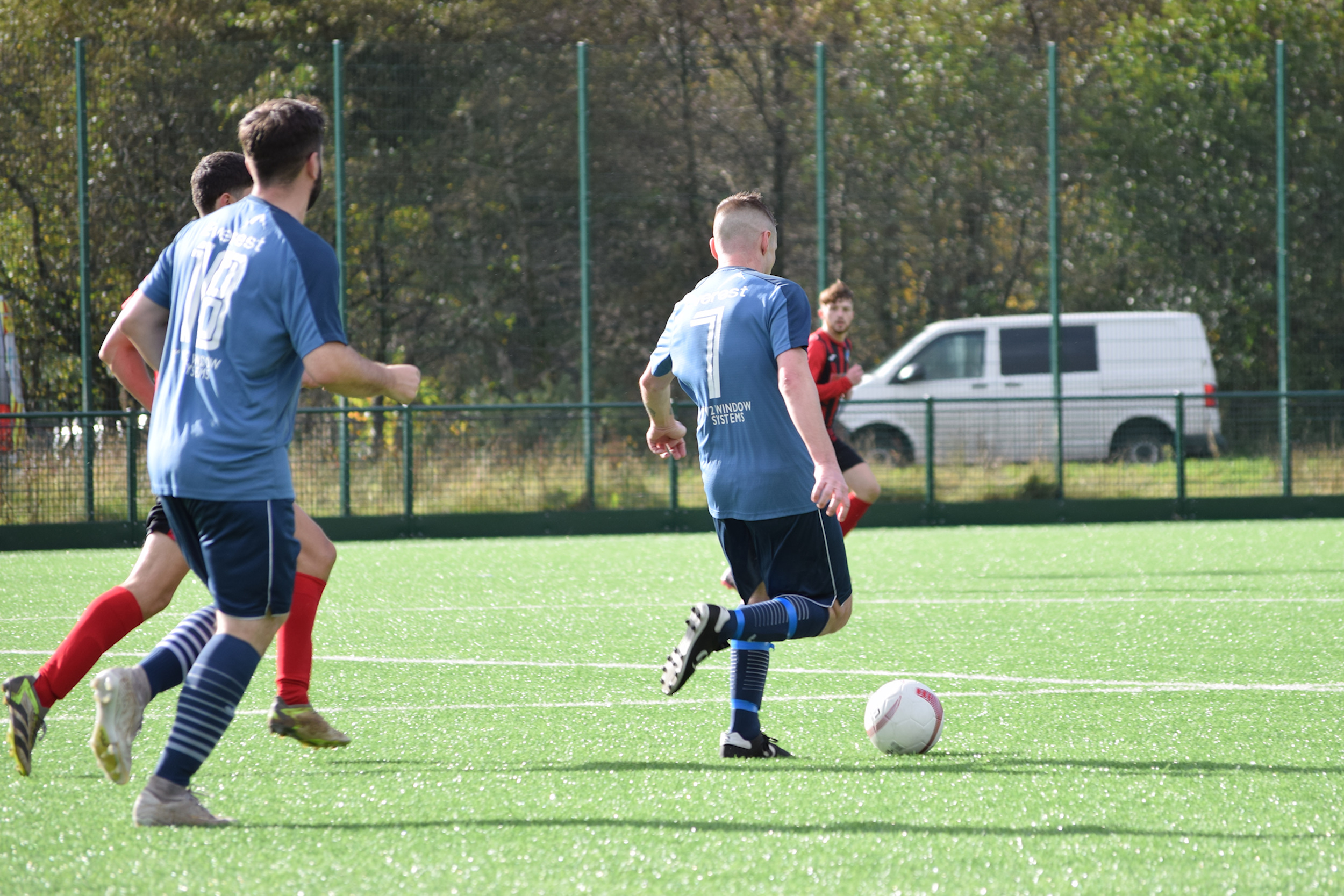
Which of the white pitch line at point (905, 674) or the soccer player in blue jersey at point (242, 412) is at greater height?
the soccer player in blue jersey at point (242, 412)

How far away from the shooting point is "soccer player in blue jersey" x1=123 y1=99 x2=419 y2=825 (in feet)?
11.2

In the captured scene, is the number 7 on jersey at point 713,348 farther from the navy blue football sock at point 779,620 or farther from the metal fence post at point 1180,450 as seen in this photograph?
the metal fence post at point 1180,450

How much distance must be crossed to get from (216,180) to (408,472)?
30.9ft

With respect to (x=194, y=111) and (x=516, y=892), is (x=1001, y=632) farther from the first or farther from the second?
(x=194, y=111)

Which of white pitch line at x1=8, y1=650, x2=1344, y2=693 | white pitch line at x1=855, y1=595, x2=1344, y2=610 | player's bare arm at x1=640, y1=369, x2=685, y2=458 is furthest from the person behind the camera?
white pitch line at x1=855, y1=595, x2=1344, y2=610

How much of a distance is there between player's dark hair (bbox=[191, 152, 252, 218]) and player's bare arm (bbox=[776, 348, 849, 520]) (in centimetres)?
180

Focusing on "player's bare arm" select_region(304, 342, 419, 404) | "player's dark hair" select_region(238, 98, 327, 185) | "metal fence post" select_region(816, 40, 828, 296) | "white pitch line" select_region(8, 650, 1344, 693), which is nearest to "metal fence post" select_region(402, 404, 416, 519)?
"metal fence post" select_region(816, 40, 828, 296)

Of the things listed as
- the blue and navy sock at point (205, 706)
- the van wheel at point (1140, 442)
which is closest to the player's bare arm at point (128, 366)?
the blue and navy sock at point (205, 706)

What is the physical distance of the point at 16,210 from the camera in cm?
1523

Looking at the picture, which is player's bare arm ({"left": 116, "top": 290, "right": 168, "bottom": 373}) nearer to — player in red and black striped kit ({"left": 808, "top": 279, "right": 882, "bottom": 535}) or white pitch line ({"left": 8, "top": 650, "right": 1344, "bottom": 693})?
white pitch line ({"left": 8, "top": 650, "right": 1344, "bottom": 693})

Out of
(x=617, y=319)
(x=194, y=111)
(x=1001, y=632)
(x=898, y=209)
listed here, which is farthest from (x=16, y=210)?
(x=1001, y=632)

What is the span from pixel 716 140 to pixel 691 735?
538 inches

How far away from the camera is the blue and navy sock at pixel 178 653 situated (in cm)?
380

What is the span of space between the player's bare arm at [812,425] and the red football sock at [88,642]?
6.77ft
